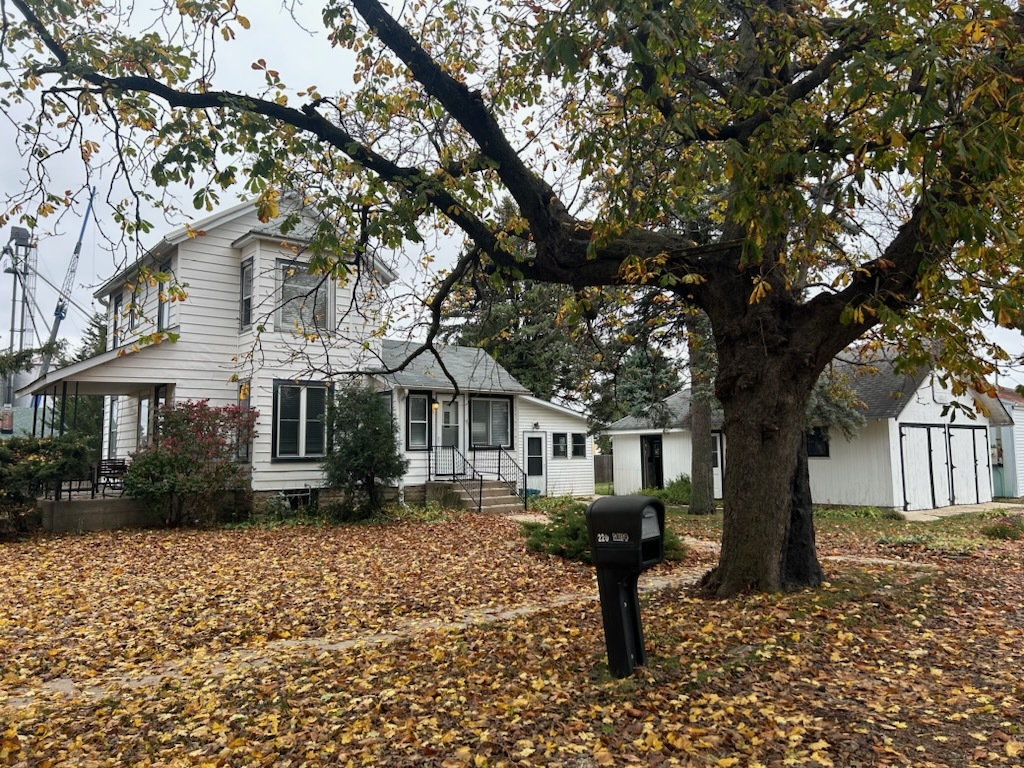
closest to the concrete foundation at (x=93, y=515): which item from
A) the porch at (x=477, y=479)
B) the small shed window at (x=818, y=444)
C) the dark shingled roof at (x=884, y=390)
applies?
the porch at (x=477, y=479)

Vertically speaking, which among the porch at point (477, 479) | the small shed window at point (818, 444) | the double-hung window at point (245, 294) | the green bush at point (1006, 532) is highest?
the double-hung window at point (245, 294)

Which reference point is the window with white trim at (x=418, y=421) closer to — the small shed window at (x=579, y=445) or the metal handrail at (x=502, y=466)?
the metal handrail at (x=502, y=466)

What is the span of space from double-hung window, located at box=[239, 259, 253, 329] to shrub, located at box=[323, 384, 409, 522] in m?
3.41

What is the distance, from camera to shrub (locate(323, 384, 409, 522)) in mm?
15664

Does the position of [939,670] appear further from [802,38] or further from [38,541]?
[38,541]

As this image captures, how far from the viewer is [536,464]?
934 inches

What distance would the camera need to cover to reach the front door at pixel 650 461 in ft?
90.3

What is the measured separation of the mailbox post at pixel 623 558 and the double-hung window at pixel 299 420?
12.9 m

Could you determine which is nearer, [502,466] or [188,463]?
[188,463]

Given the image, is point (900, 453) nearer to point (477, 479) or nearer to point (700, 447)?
point (700, 447)

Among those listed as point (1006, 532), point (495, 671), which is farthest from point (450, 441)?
point (495, 671)

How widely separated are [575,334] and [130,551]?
8364 millimetres

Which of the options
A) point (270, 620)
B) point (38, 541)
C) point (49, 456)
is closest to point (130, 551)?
point (38, 541)

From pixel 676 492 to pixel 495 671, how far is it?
1914 cm
